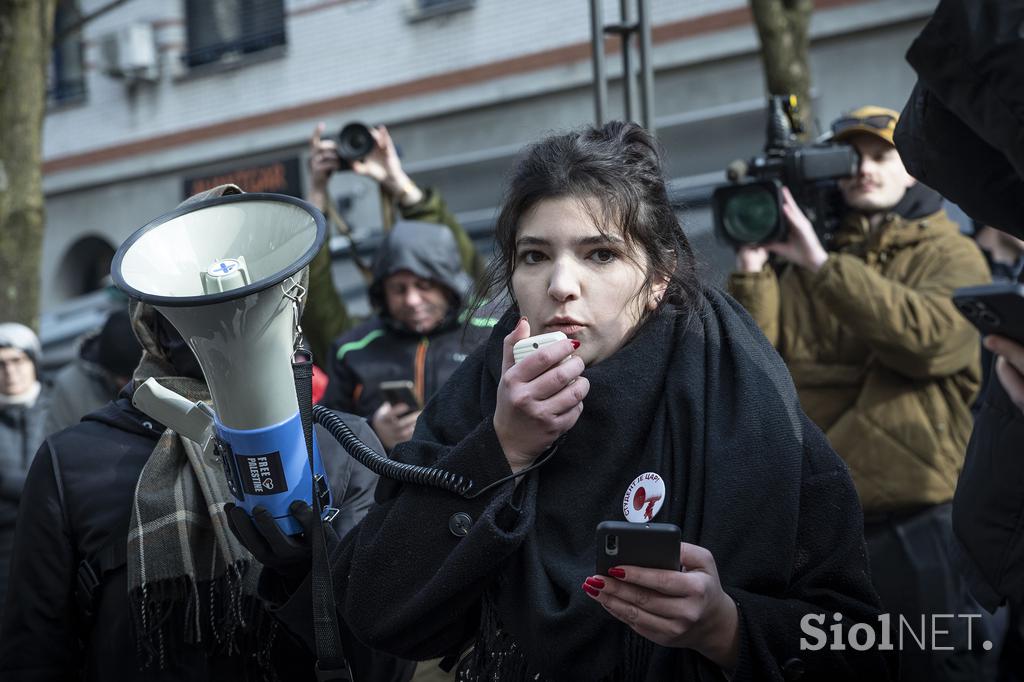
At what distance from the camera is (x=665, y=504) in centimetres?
207

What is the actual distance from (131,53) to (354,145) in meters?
11.1

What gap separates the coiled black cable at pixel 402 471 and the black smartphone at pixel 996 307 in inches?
34.2

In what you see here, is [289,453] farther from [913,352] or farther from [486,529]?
[913,352]

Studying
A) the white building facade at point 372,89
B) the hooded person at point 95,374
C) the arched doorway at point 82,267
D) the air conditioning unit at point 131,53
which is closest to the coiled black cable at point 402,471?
the hooded person at point 95,374

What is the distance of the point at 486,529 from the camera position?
6.65 feet

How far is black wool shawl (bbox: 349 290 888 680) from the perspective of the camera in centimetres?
201

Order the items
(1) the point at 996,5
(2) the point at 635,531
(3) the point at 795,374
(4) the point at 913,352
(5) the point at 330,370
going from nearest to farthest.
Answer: (1) the point at 996,5 → (2) the point at 635,531 → (4) the point at 913,352 → (3) the point at 795,374 → (5) the point at 330,370

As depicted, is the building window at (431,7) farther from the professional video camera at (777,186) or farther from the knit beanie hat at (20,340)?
the professional video camera at (777,186)

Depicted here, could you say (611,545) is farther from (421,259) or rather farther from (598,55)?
(598,55)

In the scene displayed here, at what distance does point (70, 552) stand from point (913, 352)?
2453mm

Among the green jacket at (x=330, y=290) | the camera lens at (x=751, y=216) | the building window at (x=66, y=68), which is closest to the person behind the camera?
the camera lens at (x=751, y=216)

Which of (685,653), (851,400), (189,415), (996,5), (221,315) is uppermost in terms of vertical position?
(996,5)

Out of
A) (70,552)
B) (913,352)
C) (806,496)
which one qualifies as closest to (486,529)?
(806,496)

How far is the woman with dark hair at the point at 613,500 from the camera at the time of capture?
200 cm
